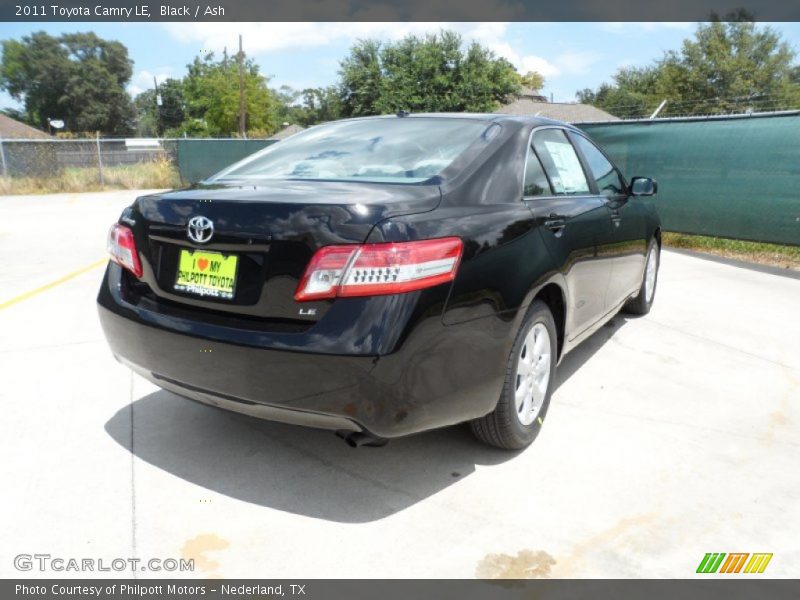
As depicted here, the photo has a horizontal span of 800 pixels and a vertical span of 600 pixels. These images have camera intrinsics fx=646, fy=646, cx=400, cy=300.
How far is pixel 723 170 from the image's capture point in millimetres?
9289

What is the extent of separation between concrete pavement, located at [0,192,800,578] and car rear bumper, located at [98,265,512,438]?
41cm

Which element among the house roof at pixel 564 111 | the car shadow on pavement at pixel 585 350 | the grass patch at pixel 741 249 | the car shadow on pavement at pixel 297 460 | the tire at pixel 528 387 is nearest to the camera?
the car shadow on pavement at pixel 297 460

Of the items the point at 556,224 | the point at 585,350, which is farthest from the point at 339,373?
the point at 585,350

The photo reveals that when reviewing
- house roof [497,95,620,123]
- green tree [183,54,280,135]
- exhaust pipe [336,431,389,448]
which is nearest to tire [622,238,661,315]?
exhaust pipe [336,431,389,448]

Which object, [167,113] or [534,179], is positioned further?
[167,113]

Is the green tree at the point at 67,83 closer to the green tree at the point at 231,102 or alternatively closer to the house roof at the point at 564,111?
the green tree at the point at 231,102

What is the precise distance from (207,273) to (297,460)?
39.5 inches

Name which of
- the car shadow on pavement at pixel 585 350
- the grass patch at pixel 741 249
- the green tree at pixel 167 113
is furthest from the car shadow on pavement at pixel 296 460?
the green tree at pixel 167 113

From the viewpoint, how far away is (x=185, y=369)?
259cm

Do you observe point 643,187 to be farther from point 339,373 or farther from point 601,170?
point 339,373

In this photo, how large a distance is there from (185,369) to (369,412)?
0.81m

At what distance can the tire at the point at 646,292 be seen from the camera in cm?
545

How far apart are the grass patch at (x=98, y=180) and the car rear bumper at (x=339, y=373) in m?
24.3
